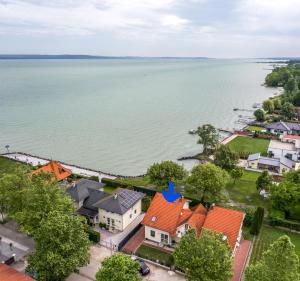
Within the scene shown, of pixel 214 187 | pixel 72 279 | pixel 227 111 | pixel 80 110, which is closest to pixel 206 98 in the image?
pixel 227 111

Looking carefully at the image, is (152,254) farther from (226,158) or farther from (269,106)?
(269,106)

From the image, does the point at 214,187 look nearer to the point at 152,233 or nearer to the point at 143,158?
the point at 152,233

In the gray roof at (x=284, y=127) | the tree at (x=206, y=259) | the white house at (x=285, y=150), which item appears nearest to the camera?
the tree at (x=206, y=259)

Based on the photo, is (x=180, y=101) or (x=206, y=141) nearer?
(x=206, y=141)

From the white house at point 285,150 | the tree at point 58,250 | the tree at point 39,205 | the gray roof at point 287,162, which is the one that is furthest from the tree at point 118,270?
the white house at point 285,150

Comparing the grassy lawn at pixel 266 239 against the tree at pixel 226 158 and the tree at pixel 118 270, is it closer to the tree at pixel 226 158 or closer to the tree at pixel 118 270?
the tree at pixel 118 270

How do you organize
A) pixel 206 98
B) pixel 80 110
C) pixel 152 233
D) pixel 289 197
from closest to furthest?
pixel 152 233, pixel 289 197, pixel 80 110, pixel 206 98
